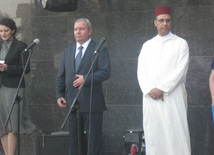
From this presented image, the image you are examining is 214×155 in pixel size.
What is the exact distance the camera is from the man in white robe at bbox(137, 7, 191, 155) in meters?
6.18

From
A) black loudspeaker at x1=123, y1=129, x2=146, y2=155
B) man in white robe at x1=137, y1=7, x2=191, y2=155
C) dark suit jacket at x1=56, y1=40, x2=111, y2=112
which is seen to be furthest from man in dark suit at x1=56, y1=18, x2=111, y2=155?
black loudspeaker at x1=123, y1=129, x2=146, y2=155

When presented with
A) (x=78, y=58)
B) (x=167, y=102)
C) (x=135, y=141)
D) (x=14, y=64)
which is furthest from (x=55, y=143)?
(x=167, y=102)

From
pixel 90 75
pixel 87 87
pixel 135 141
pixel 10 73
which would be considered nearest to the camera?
pixel 90 75

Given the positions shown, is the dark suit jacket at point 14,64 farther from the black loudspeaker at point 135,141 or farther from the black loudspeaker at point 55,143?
the black loudspeaker at point 135,141

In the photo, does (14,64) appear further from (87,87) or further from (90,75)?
(90,75)

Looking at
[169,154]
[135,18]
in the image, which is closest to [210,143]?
[169,154]

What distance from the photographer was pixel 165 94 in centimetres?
624

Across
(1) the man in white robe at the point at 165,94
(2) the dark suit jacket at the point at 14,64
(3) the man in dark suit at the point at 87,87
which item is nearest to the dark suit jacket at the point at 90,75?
(3) the man in dark suit at the point at 87,87

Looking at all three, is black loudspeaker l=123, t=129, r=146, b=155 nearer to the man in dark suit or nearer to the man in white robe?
the man in white robe

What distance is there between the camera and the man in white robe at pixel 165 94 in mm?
6184

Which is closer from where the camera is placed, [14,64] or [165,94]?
[165,94]

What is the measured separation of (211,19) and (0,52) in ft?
10.3

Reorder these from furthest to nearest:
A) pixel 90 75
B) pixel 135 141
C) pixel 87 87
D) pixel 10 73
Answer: pixel 135 141
pixel 10 73
pixel 87 87
pixel 90 75

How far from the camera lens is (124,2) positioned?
7848 millimetres
